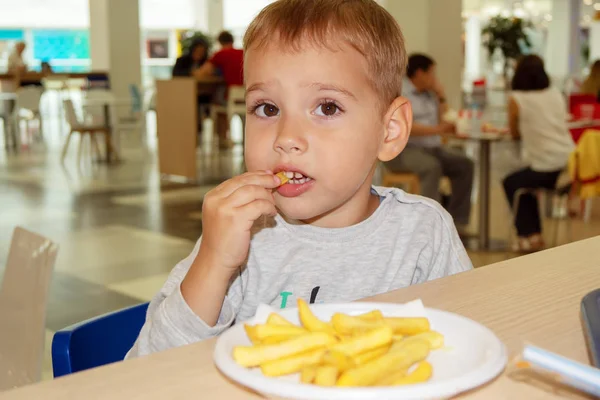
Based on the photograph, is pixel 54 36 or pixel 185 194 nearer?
pixel 185 194

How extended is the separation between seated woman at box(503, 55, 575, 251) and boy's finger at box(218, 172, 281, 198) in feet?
13.4

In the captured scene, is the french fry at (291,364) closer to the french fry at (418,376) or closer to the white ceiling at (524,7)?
the french fry at (418,376)

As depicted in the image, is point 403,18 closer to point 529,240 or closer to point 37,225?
point 529,240

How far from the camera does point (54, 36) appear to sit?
21125mm

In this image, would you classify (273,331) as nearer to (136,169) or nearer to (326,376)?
(326,376)

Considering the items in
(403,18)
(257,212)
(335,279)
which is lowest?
(335,279)

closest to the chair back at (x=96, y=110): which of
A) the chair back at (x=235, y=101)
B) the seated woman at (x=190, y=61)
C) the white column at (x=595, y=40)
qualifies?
the seated woman at (x=190, y=61)

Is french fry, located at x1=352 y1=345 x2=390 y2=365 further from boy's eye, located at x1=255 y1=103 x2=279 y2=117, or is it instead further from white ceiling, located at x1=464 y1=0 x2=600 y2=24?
white ceiling, located at x1=464 y1=0 x2=600 y2=24

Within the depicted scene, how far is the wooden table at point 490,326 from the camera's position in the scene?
0.57 meters

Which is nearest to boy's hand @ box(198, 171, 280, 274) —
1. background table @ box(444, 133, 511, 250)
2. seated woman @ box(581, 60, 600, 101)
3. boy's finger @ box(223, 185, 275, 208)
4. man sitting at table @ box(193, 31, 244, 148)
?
boy's finger @ box(223, 185, 275, 208)

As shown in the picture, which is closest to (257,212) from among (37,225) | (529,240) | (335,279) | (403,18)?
(335,279)

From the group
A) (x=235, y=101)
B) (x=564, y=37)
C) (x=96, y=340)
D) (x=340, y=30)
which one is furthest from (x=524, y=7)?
(x=96, y=340)

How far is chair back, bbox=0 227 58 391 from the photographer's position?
4.90 feet

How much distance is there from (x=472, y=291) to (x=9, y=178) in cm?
755
